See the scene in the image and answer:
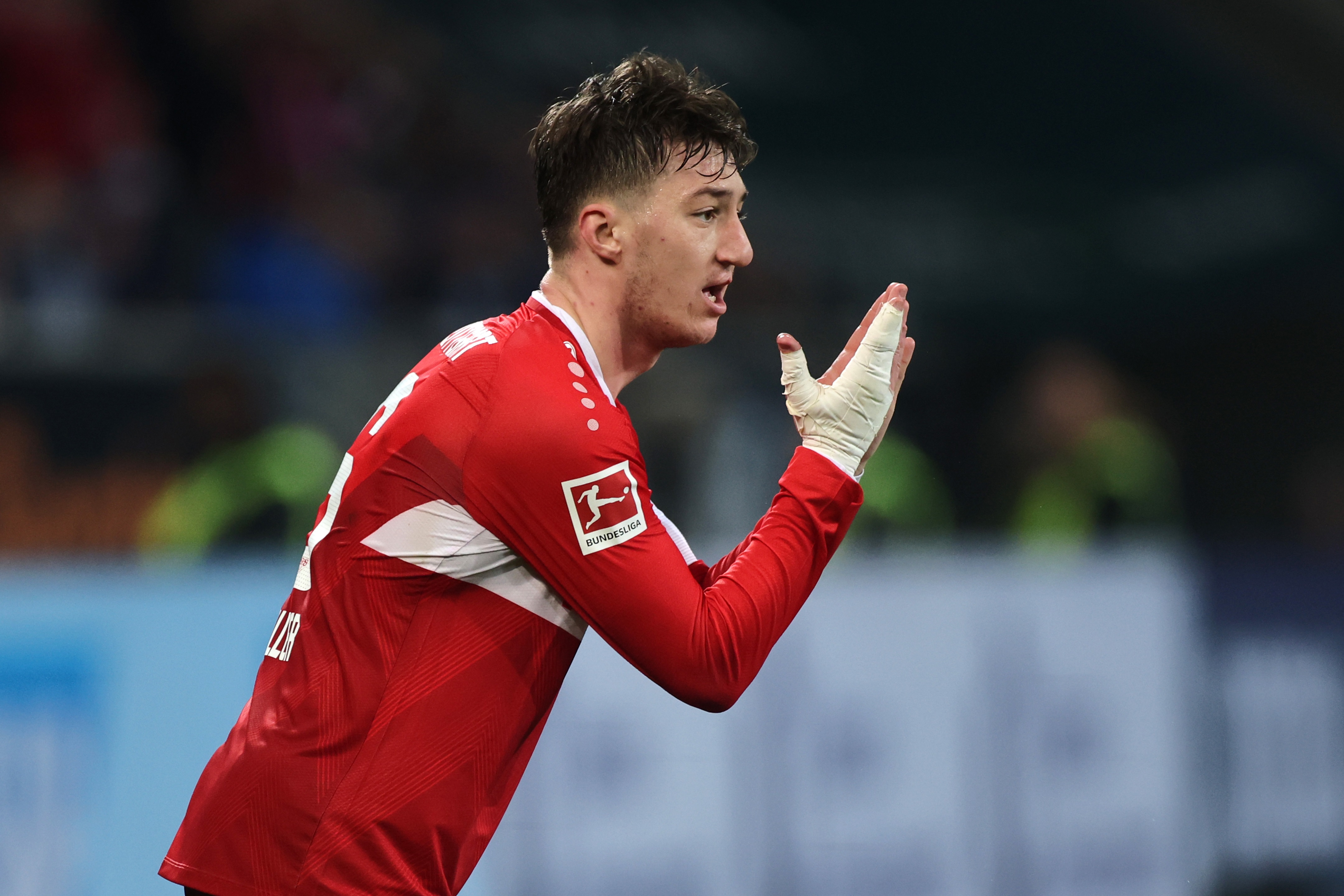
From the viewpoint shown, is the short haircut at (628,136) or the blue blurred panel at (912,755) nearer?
the short haircut at (628,136)

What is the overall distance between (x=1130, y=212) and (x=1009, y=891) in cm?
577

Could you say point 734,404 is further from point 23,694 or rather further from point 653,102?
point 653,102

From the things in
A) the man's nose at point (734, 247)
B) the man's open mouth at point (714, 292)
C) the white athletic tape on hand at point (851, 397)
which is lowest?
the white athletic tape on hand at point (851, 397)

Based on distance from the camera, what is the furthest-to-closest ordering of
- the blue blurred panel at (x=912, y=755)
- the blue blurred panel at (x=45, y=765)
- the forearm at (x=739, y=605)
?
the blue blurred panel at (x=912, y=755)
the blue blurred panel at (x=45, y=765)
the forearm at (x=739, y=605)

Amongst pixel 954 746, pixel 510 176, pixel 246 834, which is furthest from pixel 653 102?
pixel 510 176

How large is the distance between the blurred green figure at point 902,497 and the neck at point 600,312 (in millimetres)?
3936

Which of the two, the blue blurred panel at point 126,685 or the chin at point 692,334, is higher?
the chin at point 692,334

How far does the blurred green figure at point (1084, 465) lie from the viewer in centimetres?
664

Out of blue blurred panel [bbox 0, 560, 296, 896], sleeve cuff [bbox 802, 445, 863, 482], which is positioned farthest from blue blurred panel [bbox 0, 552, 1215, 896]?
sleeve cuff [bbox 802, 445, 863, 482]

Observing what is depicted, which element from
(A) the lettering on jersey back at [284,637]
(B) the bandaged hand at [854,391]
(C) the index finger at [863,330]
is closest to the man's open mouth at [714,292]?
(B) the bandaged hand at [854,391]

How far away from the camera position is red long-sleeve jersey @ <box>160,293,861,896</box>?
8.04ft

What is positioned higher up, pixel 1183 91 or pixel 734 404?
pixel 1183 91

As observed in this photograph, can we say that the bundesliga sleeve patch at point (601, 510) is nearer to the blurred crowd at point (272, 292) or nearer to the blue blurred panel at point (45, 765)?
the blue blurred panel at point (45, 765)

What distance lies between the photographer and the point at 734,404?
6.41 metres
